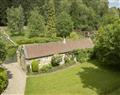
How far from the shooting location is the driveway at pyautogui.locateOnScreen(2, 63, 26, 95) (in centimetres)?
3897

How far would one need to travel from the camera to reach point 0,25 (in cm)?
10056

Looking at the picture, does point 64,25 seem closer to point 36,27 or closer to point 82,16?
point 36,27

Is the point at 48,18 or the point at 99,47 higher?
the point at 48,18

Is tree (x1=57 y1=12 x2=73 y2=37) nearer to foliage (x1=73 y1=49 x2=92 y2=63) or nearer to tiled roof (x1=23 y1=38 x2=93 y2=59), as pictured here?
tiled roof (x1=23 y1=38 x2=93 y2=59)

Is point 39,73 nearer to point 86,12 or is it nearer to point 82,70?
point 82,70

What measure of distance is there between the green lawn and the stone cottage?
4.29m

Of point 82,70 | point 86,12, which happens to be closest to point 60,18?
point 86,12

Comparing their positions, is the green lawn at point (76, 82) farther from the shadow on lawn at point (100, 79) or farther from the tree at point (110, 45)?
the tree at point (110, 45)

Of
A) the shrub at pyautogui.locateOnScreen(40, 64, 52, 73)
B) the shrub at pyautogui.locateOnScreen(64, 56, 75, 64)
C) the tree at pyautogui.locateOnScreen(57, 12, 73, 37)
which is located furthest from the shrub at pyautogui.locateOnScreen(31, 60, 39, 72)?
the tree at pyautogui.locateOnScreen(57, 12, 73, 37)

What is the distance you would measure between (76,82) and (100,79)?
179 inches

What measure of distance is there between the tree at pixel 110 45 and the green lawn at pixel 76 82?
226cm

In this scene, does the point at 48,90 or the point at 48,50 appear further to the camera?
the point at 48,50

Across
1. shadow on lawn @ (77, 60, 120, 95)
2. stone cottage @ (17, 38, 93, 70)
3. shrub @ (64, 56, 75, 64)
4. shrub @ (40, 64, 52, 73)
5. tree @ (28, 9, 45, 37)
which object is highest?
tree @ (28, 9, 45, 37)

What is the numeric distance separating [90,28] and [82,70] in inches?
1790
